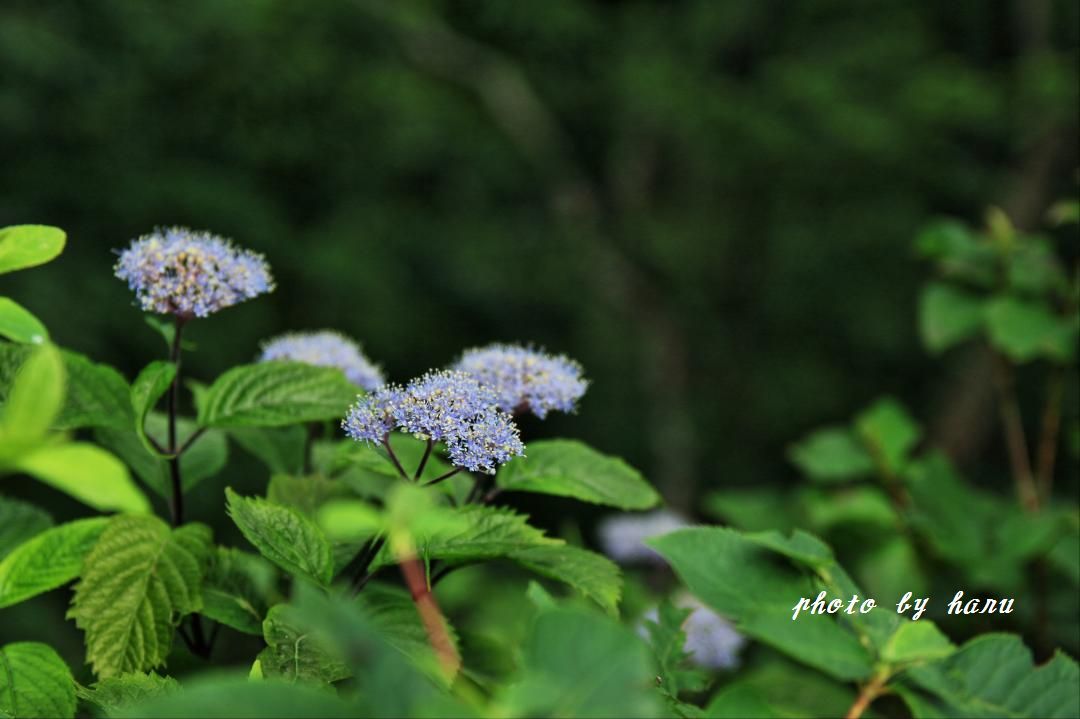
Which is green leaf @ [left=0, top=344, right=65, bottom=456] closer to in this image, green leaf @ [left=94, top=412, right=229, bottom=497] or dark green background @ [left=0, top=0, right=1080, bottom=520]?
green leaf @ [left=94, top=412, right=229, bottom=497]

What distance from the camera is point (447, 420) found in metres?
0.82

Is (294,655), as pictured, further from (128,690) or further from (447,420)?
(447,420)

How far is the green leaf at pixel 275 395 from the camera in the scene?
0.94m

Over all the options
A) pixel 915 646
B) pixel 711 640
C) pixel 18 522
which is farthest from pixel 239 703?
pixel 711 640

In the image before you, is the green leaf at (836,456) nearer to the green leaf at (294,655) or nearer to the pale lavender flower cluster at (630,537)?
the pale lavender flower cluster at (630,537)

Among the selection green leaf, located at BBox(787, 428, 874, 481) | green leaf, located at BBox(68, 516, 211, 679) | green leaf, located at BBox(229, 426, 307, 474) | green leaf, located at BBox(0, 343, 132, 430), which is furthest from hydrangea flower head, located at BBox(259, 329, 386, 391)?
green leaf, located at BBox(787, 428, 874, 481)

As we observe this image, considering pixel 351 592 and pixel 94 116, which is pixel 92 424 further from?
pixel 94 116

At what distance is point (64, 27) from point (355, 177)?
2.58 m

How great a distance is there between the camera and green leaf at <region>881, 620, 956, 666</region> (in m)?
0.66

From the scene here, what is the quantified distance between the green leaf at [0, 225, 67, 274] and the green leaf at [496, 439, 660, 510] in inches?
17.7

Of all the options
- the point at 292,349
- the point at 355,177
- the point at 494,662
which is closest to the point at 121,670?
the point at 494,662

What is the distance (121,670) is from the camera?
78 centimetres

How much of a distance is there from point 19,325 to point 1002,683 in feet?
2.77

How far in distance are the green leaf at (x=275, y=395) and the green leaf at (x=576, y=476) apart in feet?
0.62
